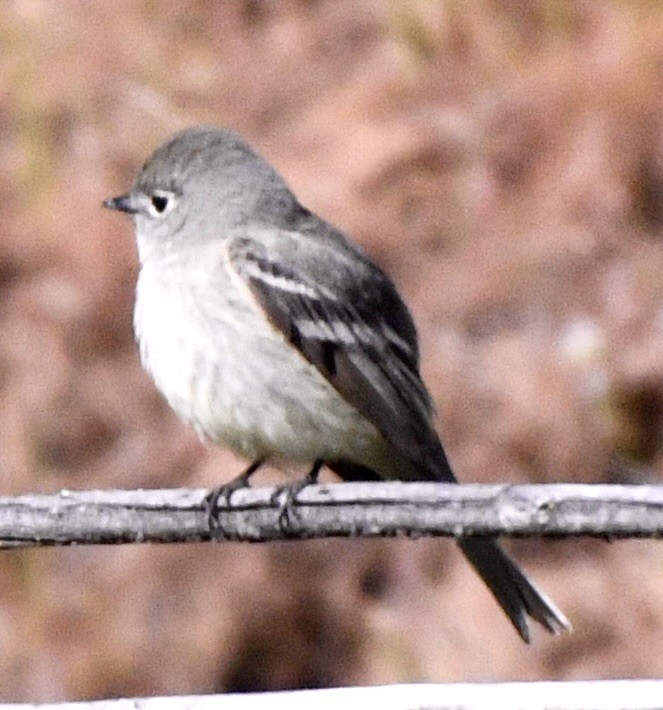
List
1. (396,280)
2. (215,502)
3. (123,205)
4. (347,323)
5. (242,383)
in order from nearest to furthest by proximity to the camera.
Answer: (215,502) → (242,383) → (347,323) → (123,205) → (396,280)

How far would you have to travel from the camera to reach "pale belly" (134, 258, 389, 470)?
4.70 m

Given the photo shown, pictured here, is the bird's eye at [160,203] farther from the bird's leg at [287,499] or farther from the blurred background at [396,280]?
the blurred background at [396,280]

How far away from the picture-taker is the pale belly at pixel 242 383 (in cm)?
470

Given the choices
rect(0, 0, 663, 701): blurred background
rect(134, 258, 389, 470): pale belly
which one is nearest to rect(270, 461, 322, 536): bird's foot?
rect(134, 258, 389, 470): pale belly

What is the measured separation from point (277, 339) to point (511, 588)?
2.36ft

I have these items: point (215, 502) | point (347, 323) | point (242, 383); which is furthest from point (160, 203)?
point (215, 502)

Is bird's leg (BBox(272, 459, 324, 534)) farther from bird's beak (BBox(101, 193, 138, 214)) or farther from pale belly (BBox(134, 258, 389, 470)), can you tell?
bird's beak (BBox(101, 193, 138, 214))

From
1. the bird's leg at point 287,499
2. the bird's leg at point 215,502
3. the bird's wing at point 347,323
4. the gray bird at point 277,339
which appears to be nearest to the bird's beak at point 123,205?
the gray bird at point 277,339

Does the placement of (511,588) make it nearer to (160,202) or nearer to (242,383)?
(242,383)

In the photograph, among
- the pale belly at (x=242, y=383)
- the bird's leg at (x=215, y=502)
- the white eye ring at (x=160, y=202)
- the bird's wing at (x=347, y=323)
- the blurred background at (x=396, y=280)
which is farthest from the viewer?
the blurred background at (x=396, y=280)

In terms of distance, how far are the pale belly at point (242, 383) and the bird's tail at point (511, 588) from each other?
32cm

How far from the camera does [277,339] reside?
15.7ft

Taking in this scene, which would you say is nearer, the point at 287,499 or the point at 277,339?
the point at 287,499

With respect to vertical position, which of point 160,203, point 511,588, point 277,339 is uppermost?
point 160,203
